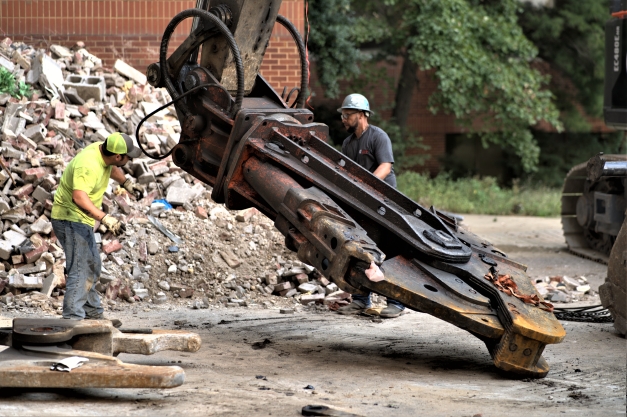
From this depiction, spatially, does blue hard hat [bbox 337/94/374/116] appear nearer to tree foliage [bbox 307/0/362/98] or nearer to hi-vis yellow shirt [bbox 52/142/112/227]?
hi-vis yellow shirt [bbox 52/142/112/227]

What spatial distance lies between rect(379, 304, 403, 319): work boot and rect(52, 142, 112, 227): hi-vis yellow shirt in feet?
9.63

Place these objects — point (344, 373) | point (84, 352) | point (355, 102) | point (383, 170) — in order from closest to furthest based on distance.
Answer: point (84, 352) → point (344, 373) → point (383, 170) → point (355, 102)

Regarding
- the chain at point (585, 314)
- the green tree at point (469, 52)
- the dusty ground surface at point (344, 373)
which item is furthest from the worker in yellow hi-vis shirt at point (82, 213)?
the green tree at point (469, 52)

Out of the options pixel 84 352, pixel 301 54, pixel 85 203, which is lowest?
pixel 84 352

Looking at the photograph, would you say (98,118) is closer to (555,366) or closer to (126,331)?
(126,331)

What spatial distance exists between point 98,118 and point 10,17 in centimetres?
348

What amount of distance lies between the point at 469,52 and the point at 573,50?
171 inches

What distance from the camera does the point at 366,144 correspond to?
28.8ft

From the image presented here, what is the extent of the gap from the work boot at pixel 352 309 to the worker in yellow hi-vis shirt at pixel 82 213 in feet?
8.45

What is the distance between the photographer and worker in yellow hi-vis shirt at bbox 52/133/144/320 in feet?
24.5

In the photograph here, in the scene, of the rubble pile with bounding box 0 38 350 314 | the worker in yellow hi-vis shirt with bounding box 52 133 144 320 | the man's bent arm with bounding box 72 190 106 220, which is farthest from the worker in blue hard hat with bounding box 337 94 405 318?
the man's bent arm with bounding box 72 190 106 220

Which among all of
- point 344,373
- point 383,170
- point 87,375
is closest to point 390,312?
point 383,170

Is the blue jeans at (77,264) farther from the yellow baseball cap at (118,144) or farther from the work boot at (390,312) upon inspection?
the work boot at (390,312)

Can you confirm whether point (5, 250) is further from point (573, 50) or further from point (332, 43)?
point (573, 50)
